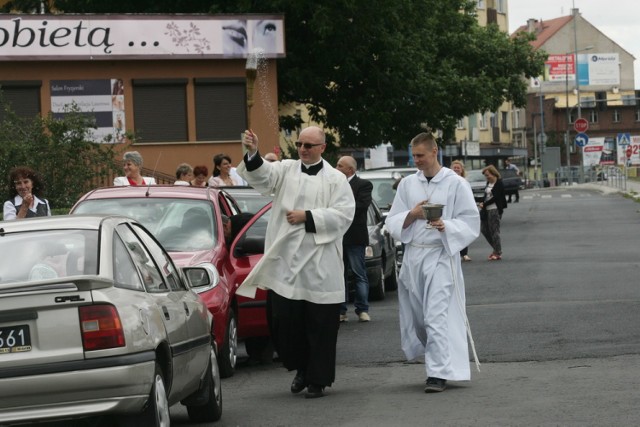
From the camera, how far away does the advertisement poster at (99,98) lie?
38594 mm

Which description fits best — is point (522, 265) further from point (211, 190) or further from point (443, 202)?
point (443, 202)

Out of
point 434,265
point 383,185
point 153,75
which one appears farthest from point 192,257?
point 153,75

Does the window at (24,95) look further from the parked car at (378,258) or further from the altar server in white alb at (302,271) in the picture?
the altar server in white alb at (302,271)

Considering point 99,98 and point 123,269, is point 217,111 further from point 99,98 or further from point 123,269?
point 123,269

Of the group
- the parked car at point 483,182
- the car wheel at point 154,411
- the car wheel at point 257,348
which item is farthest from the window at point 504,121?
the car wheel at point 154,411

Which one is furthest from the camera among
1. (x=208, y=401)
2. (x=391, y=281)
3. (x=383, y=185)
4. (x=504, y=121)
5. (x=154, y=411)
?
(x=504, y=121)

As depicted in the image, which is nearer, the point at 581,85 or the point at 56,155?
the point at 56,155

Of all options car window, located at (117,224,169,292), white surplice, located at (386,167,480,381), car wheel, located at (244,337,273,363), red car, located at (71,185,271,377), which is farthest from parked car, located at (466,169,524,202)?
car window, located at (117,224,169,292)

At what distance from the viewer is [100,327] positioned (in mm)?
7027

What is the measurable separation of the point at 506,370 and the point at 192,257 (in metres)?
2.81

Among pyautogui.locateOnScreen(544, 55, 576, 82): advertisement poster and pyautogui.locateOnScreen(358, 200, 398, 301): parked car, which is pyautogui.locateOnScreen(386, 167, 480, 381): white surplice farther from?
pyautogui.locateOnScreen(544, 55, 576, 82): advertisement poster

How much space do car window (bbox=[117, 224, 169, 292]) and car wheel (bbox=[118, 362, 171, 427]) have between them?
589mm

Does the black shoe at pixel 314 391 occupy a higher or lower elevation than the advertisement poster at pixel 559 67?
lower

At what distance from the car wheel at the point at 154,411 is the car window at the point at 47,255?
67 centimetres
